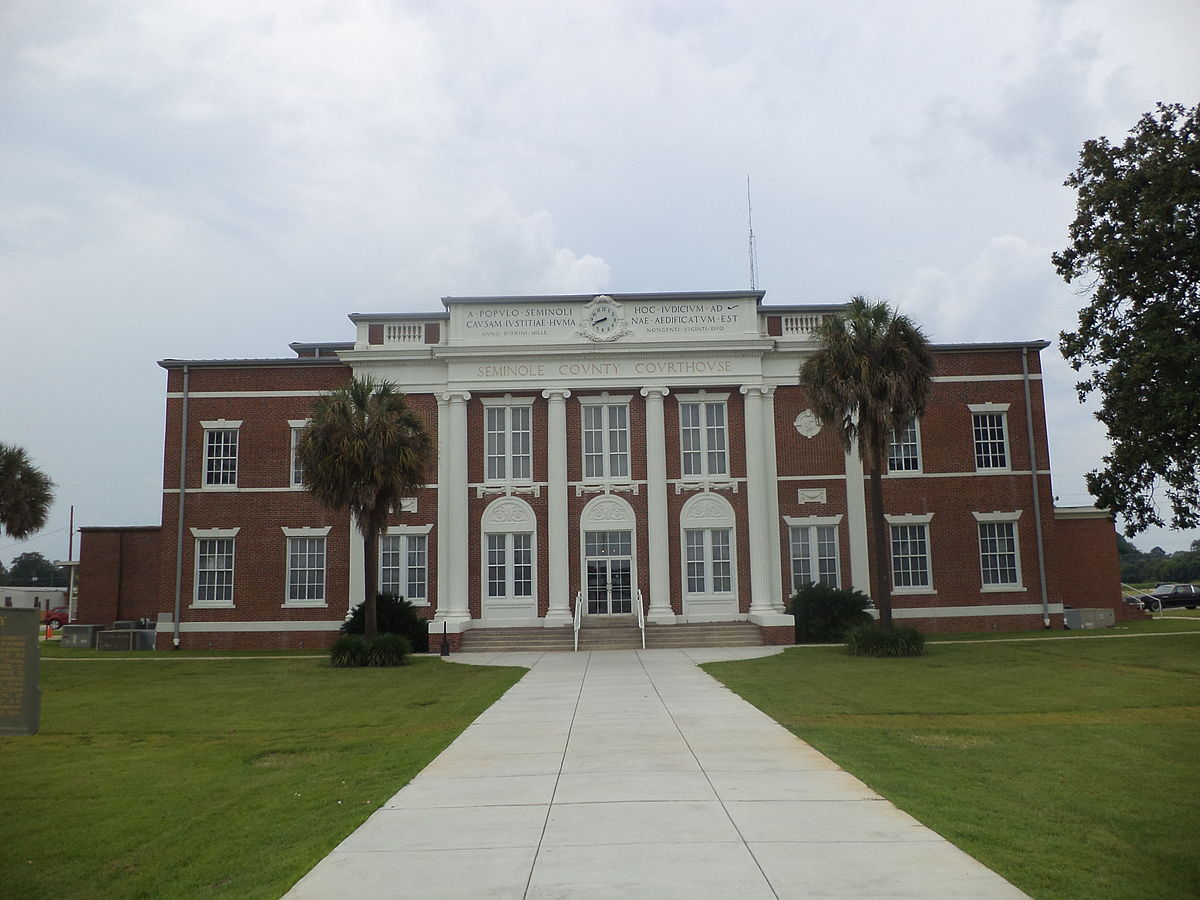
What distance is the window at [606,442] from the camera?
3366 centimetres

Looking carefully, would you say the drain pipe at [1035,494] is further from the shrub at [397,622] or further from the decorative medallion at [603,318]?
the shrub at [397,622]

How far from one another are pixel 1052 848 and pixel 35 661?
8797 mm

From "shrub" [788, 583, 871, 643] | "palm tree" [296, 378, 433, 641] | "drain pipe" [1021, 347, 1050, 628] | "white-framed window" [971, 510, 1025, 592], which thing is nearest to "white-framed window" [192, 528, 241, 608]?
"palm tree" [296, 378, 433, 641]

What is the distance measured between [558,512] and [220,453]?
12273mm

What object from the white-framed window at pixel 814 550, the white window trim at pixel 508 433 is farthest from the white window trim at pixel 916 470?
the white window trim at pixel 508 433

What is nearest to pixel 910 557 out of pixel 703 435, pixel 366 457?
pixel 703 435

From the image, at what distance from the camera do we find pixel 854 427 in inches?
1051

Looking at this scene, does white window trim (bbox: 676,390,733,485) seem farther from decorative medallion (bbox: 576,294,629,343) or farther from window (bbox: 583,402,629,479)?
decorative medallion (bbox: 576,294,629,343)

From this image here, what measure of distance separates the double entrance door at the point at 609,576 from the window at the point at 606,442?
2204 mm

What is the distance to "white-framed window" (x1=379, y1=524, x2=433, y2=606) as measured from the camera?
110ft

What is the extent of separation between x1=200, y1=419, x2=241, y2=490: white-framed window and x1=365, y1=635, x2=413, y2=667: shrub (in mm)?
11154

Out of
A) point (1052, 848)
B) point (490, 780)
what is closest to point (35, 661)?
point (490, 780)

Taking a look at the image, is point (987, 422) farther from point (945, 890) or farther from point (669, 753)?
point (945, 890)

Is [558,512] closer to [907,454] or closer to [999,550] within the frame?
[907,454]
